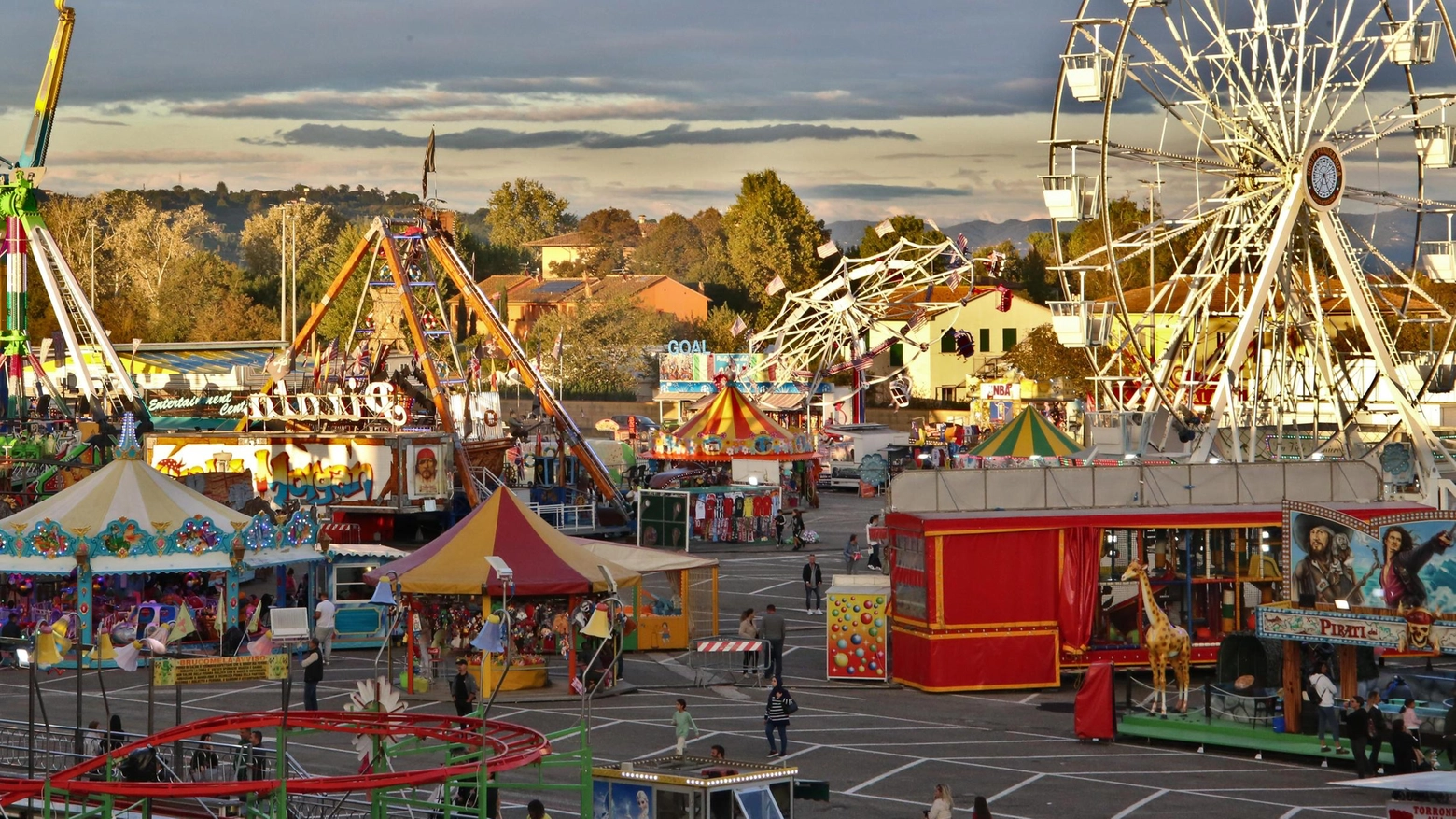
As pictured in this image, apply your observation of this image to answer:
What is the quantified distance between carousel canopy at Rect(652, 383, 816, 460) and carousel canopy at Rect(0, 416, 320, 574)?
78.2 ft

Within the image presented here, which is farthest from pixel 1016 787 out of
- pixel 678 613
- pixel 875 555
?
pixel 875 555

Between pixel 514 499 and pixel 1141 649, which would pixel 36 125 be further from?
pixel 1141 649

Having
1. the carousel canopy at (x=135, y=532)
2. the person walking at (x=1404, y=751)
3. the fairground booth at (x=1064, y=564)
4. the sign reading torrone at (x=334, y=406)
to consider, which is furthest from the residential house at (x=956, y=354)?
the person walking at (x=1404, y=751)

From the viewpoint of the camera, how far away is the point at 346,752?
22719 millimetres

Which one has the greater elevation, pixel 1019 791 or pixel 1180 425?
pixel 1180 425

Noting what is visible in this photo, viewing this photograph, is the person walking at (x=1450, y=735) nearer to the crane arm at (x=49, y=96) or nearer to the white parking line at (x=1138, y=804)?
the white parking line at (x=1138, y=804)

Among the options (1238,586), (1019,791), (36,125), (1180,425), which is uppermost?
(36,125)

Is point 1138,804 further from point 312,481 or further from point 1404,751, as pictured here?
point 312,481

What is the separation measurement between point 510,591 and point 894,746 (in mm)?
6015

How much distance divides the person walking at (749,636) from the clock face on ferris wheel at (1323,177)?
15.3m

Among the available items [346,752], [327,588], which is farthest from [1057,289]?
[346,752]

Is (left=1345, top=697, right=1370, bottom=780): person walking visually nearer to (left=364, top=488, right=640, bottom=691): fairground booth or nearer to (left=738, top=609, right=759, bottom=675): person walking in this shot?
(left=738, top=609, right=759, bottom=675): person walking

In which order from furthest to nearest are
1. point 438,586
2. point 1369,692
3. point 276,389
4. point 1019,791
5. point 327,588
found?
point 276,389
point 327,588
point 438,586
point 1369,692
point 1019,791

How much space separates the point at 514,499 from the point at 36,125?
3175cm
